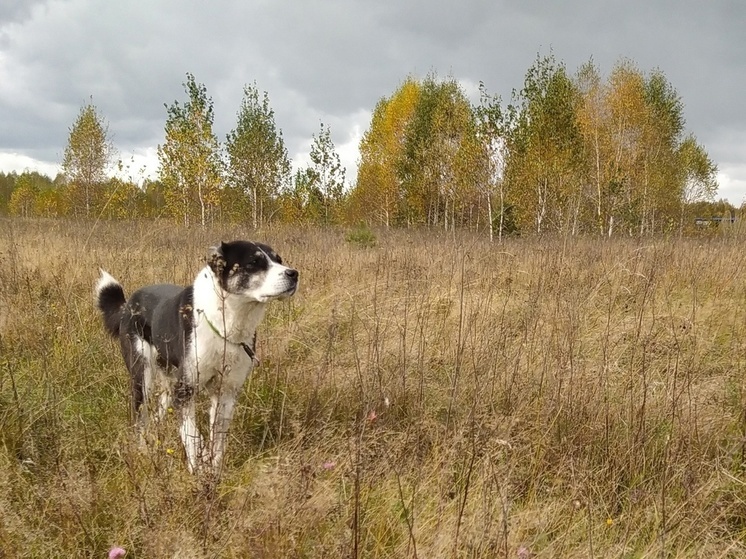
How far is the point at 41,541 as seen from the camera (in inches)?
63.0

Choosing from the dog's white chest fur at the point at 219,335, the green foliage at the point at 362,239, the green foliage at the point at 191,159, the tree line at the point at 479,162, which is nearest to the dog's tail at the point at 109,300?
the dog's white chest fur at the point at 219,335

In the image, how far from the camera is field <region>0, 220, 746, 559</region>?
166 cm

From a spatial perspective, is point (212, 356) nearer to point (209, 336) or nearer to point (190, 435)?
point (209, 336)

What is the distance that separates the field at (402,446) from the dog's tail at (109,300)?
0.19 metres

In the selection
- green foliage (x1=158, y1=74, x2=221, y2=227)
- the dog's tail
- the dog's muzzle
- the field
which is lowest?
the field

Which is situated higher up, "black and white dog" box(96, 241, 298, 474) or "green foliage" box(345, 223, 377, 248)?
"green foliage" box(345, 223, 377, 248)

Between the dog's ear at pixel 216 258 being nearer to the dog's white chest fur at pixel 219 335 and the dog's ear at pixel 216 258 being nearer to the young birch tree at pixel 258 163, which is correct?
the dog's white chest fur at pixel 219 335

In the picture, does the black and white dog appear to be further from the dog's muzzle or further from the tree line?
the tree line

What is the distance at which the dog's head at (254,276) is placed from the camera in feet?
8.58

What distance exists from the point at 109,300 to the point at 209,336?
134cm

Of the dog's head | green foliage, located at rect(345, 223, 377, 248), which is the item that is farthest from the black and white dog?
green foliage, located at rect(345, 223, 377, 248)

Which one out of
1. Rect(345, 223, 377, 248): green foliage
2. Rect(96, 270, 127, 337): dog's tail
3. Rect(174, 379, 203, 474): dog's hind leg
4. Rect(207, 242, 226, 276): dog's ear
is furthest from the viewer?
Rect(345, 223, 377, 248): green foliage

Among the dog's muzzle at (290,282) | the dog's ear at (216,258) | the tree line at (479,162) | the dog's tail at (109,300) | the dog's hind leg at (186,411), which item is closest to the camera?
the dog's hind leg at (186,411)

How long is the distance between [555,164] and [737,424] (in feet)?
47.1
